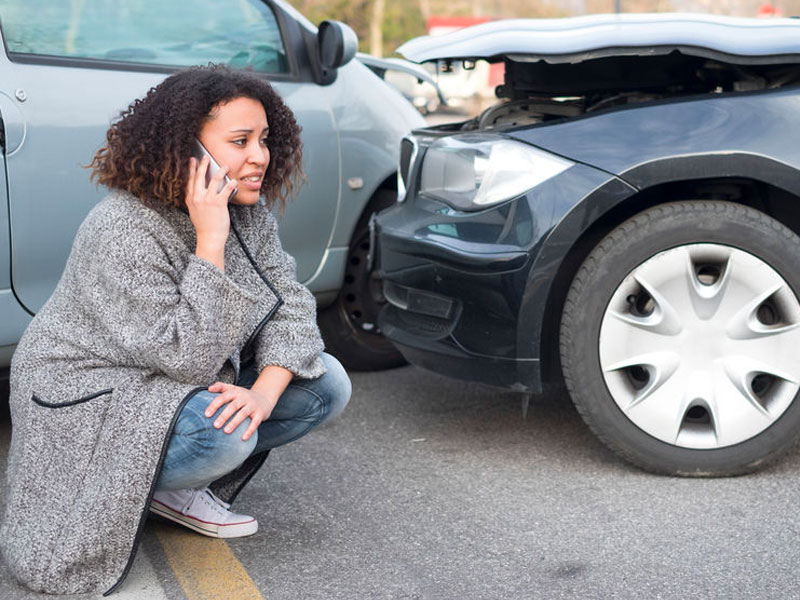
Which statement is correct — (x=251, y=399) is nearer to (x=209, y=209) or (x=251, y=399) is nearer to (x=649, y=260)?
(x=209, y=209)

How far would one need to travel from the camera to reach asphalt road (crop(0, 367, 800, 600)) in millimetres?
2525

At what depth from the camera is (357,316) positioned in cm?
442

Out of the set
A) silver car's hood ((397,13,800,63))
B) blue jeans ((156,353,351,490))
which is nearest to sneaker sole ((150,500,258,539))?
blue jeans ((156,353,351,490))

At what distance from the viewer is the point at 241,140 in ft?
8.46

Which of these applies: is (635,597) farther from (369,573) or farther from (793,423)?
(793,423)

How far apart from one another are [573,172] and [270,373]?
1.07 m

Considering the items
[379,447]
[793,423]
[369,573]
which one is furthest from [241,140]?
[793,423]

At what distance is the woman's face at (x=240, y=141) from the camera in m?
2.54

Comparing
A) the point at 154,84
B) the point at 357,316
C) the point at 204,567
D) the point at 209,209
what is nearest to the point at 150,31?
the point at 154,84

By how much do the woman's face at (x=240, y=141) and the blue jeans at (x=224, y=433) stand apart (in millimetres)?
483

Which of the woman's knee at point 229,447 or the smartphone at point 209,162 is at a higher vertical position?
the smartphone at point 209,162

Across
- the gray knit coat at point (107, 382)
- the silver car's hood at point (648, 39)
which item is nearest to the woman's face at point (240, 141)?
the gray knit coat at point (107, 382)

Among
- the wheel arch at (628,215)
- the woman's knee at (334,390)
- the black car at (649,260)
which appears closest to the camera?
the woman's knee at (334,390)

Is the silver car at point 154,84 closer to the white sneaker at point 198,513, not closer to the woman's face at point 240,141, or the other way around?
the white sneaker at point 198,513
